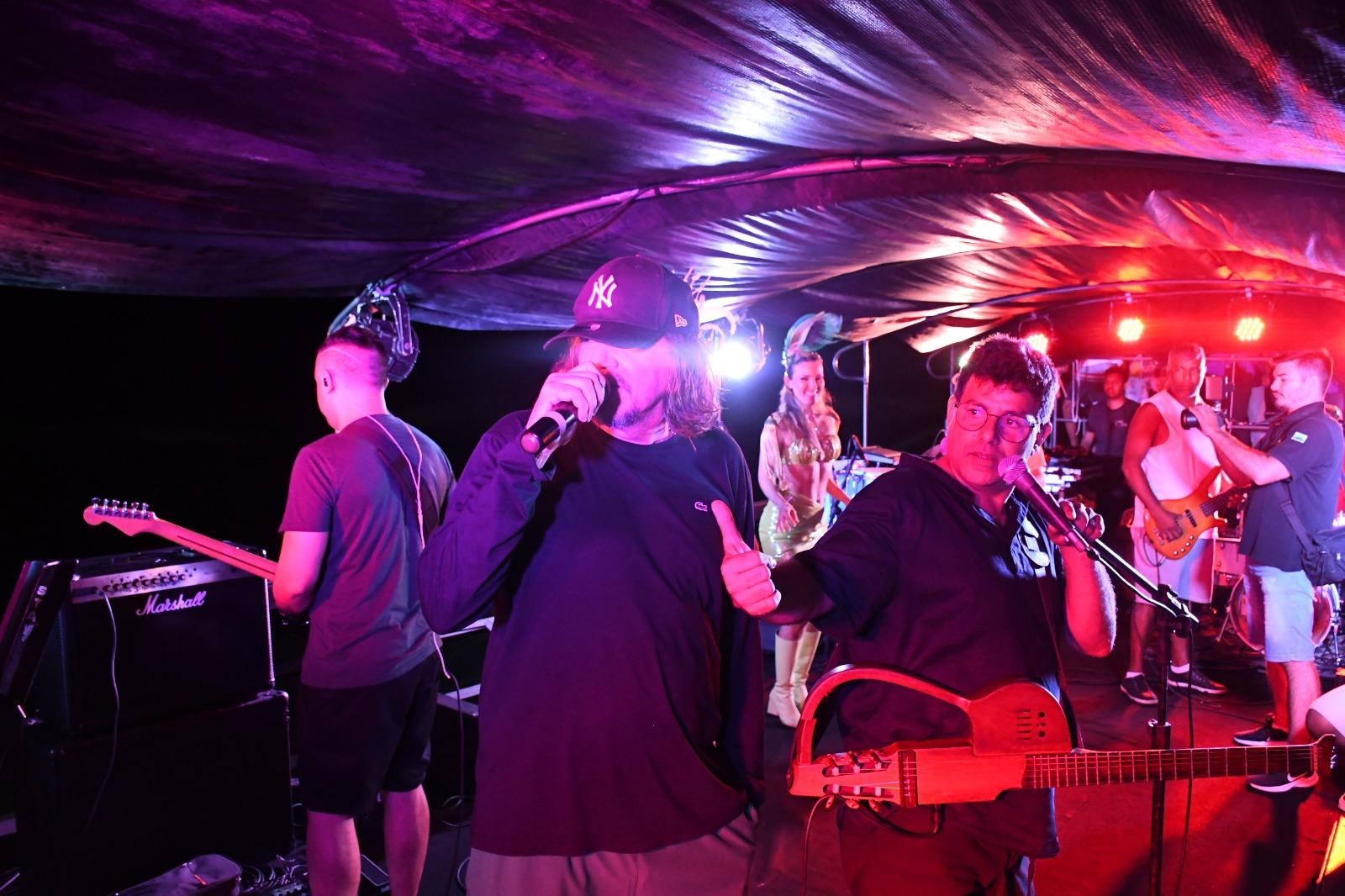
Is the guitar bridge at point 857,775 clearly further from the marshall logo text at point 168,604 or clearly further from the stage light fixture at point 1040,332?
the stage light fixture at point 1040,332

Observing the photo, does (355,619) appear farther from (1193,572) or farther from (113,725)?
(1193,572)

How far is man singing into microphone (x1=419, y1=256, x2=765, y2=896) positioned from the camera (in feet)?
4.97

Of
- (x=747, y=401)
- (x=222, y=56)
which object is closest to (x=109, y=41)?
(x=222, y=56)

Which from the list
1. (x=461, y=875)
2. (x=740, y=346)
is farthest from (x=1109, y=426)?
(x=461, y=875)

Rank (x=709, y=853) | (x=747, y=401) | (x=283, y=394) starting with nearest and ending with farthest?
(x=709, y=853) < (x=283, y=394) < (x=747, y=401)

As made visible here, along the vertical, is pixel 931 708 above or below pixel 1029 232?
below

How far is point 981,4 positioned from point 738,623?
1.53 meters

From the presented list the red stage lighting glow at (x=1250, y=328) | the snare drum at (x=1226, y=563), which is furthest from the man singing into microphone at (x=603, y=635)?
the red stage lighting glow at (x=1250, y=328)

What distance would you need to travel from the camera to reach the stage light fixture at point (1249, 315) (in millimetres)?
9203

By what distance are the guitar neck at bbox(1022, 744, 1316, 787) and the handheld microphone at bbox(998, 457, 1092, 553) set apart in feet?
1.73

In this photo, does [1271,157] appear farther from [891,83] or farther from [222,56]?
[222,56]

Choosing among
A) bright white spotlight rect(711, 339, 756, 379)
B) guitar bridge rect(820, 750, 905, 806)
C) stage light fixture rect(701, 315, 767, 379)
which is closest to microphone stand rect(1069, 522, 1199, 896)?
guitar bridge rect(820, 750, 905, 806)

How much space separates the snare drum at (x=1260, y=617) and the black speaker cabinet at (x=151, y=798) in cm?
510

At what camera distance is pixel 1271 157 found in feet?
9.06
